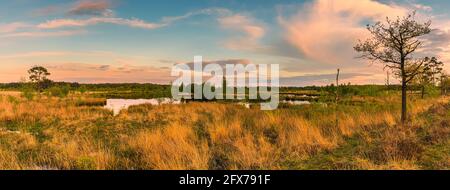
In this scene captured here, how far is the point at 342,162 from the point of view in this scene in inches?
300

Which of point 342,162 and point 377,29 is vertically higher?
point 377,29

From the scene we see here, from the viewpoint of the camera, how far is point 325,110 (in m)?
18.8

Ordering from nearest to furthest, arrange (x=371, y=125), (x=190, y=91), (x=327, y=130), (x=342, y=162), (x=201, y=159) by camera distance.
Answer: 1. (x=342, y=162)
2. (x=201, y=159)
3. (x=327, y=130)
4. (x=371, y=125)
5. (x=190, y=91)

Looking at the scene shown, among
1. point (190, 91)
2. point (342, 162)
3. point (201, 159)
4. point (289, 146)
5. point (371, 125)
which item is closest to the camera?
point (342, 162)

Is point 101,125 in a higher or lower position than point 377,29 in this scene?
lower

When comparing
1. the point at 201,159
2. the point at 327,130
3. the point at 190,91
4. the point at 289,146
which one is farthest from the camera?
the point at 190,91

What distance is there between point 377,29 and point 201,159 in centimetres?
936
